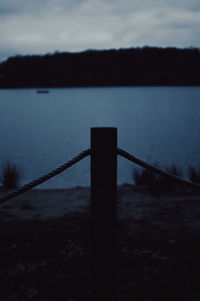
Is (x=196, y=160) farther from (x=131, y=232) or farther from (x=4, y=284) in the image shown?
(x=4, y=284)

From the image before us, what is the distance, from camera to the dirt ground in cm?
274

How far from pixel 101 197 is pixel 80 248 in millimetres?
1799

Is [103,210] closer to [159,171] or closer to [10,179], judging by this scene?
[159,171]

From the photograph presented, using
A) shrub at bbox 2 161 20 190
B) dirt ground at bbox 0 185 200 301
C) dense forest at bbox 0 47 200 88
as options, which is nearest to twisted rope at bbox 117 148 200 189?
dirt ground at bbox 0 185 200 301

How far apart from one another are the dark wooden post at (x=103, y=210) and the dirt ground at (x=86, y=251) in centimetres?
64

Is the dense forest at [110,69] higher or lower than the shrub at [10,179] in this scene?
higher

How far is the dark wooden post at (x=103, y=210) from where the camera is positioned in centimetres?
187

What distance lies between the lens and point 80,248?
355 centimetres

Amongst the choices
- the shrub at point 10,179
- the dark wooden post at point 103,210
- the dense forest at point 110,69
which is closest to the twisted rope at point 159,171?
the dark wooden post at point 103,210

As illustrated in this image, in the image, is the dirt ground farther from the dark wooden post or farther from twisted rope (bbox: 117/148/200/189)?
twisted rope (bbox: 117/148/200/189)

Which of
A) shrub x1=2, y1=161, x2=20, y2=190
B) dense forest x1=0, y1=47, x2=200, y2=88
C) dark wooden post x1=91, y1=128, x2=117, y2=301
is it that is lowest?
shrub x1=2, y1=161, x2=20, y2=190

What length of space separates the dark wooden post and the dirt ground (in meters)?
0.64

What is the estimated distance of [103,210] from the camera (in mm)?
1962

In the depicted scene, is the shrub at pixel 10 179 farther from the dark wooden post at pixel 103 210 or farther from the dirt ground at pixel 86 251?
the dark wooden post at pixel 103 210
